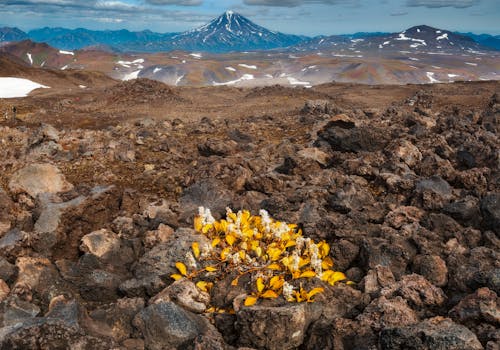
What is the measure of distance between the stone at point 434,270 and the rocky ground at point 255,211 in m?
0.02

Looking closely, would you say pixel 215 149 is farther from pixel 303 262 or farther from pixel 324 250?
pixel 303 262

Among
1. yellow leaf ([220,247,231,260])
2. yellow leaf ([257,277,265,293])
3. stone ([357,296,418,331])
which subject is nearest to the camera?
stone ([357,296,418,331])

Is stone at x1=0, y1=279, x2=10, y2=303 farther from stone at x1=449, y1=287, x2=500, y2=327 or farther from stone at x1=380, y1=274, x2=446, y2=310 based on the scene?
stone at x1=449, y1=287, x2=500, y2=327

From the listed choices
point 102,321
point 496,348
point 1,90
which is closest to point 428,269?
point 496,348

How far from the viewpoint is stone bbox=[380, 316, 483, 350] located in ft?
17.8

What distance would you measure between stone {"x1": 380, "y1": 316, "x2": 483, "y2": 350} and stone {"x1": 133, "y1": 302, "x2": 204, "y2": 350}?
277 cm

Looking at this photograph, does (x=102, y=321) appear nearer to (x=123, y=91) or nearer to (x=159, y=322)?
(x=159, y=322)

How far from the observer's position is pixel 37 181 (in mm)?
13414

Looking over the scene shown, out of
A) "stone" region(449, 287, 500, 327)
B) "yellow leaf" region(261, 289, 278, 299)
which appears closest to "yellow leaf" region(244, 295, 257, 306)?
"yellow leaf" region(261, 289, 278, 299)

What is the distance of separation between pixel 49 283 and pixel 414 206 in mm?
8207

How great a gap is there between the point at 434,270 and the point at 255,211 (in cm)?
444

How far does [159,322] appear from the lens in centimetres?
686

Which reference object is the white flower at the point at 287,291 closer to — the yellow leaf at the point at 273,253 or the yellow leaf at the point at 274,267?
the yellow leaf at the point at 274,267

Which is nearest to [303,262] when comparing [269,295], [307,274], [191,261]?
[307,274]
